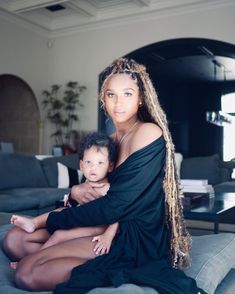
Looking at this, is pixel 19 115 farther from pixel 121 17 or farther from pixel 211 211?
pixel 211 211

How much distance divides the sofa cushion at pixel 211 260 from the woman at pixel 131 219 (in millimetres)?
69

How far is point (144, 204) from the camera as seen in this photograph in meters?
1.17

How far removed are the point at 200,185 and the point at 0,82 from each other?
6020 millimetres

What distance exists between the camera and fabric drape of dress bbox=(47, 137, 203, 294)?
3.52 feet

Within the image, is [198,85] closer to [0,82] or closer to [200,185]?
[0,82]

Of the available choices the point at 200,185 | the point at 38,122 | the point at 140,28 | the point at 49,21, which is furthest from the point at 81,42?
the point at 200,185

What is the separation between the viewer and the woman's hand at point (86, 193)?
134 cm

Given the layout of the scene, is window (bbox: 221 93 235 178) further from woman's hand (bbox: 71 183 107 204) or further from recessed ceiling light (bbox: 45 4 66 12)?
woman's hand (bbox: 71 183 107 204)

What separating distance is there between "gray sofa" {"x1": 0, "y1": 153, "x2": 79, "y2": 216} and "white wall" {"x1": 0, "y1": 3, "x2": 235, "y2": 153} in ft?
7.92

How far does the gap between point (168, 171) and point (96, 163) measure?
0.91ft

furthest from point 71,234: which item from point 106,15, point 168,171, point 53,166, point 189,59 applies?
point 189,59

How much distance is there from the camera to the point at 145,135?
118cm

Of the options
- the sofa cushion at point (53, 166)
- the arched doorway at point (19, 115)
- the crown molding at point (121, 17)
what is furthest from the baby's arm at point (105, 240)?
the arched doorway at point (19, 115)

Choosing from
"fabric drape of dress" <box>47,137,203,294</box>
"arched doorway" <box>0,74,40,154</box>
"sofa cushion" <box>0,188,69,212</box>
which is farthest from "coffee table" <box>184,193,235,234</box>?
"arched doorway" <box>0,74,40,154</box>
